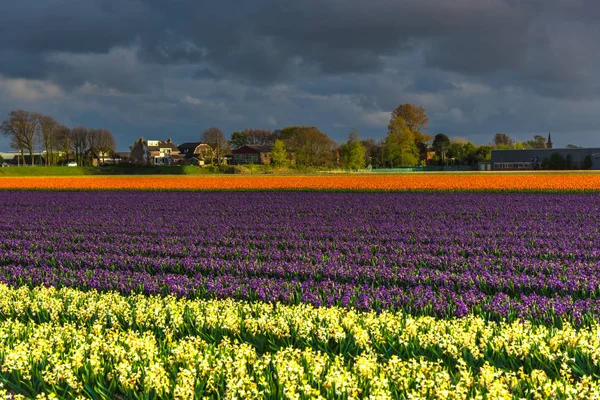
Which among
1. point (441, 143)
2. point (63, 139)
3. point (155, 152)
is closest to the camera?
point (63, 139)

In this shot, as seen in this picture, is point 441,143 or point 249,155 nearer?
point 249,155

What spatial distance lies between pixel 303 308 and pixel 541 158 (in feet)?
394

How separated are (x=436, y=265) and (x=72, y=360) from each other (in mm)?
9302

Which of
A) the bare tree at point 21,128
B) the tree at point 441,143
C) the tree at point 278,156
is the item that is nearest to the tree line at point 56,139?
the bare tree at point 21,128

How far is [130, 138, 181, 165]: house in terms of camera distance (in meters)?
154

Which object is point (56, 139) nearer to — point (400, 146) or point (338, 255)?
point (400, 146)

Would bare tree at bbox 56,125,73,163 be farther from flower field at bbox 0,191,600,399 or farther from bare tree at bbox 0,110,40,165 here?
flower field at bbox 0,191,600,399

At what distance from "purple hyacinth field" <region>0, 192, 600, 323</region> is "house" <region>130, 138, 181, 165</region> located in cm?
12853

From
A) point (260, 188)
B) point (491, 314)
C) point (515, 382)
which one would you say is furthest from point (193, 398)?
point (260, 188)

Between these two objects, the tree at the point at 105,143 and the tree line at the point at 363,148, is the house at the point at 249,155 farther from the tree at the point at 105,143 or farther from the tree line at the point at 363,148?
the tree at the point at 105,143

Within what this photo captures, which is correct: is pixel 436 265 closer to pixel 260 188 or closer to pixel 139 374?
pixel 139 374

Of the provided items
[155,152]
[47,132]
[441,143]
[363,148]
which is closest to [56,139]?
[47,132]

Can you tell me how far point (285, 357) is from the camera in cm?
698

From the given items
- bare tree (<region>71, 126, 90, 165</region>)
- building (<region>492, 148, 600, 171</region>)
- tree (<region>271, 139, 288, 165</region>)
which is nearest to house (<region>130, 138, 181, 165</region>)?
bare tree (<region>71, 126, 90, 165</region>)
